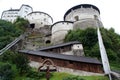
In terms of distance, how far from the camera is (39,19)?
48656mm

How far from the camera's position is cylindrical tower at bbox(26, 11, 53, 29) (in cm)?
4809

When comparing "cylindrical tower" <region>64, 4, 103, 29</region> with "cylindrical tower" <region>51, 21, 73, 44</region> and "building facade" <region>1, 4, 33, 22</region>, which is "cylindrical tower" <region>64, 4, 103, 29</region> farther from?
"building facade" <region>1, 4, 33, 22</region>

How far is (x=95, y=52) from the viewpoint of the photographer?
29.8m

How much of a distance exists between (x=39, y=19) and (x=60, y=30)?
9.98 metres

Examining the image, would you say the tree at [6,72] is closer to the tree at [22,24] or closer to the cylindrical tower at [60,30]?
the cylindrical tower at [60,30]

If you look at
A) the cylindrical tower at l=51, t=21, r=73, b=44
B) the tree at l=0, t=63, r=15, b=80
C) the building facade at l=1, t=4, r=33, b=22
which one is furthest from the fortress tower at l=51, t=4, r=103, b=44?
the building facade at l=1, t=4, r=33, b=22

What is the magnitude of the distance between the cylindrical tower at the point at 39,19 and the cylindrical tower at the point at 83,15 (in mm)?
5967

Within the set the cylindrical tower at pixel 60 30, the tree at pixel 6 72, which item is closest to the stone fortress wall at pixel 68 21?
the cylindrical tower at pixel 60 30

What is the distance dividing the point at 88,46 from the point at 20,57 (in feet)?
37.3

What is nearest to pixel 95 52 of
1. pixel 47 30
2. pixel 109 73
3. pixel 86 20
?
pixel 109 73

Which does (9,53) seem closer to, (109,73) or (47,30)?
(109,73)

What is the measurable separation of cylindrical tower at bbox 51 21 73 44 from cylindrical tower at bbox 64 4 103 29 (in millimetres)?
1160

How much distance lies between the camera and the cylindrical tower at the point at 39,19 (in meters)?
48.1

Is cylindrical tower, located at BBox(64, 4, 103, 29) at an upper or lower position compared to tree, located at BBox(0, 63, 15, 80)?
upper
